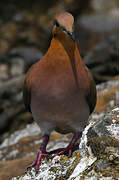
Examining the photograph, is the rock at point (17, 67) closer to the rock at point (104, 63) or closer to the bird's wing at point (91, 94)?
the rock at point (104, 63)

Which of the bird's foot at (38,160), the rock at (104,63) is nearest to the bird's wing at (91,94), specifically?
the bird's foot at (38,160)

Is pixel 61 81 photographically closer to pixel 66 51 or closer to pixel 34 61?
pixel 66 51

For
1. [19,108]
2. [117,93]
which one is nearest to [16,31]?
[19,108]

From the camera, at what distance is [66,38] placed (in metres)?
4.58

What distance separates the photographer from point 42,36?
2038cm

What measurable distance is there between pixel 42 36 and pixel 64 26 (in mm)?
15999

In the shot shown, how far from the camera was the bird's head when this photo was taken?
4.47m

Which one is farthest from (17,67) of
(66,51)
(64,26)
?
(64,26)

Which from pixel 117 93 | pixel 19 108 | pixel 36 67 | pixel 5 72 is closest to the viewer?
pixel 36 67

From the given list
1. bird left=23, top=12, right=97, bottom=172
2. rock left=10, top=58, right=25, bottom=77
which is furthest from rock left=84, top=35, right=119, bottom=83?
bird left=23, top=12, right=97, bottom=172

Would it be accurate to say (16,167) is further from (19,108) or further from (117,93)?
(19,108)

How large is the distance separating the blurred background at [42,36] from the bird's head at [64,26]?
Result: 6.53m

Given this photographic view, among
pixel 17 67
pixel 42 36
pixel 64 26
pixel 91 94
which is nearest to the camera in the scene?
pixel 64 26

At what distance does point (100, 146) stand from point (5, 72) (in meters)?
12.8
